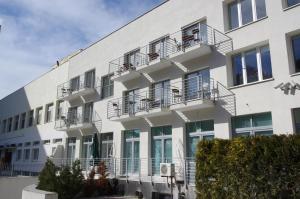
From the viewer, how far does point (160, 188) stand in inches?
604

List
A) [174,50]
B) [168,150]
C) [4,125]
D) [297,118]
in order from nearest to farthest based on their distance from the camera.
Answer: [297,118], [168,150], [174,50], [4,125]

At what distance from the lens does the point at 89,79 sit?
26172 millimetres

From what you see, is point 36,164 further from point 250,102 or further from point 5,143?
point 250,102

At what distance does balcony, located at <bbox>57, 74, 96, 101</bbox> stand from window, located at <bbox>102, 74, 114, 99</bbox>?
1035mm

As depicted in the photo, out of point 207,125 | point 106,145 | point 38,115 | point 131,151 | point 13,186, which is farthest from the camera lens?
point 38,115

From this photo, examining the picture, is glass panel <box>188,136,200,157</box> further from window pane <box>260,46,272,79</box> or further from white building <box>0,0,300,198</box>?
window pane <box>260,46,272,79</box>

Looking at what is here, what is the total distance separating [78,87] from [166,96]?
11537 mm

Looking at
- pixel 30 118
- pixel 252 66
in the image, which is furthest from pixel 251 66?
pixel 30 118

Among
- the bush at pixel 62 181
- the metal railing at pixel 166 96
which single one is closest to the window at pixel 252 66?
the metal railing at pixel 166 96

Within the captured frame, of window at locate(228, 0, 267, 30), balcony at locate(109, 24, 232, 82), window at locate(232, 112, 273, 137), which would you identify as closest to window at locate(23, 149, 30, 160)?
balcony at locate(109, 24, 232, 82)

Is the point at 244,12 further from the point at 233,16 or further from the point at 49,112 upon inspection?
the point at 49,112

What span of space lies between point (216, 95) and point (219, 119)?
47.1 inches

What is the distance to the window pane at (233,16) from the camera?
15587mm

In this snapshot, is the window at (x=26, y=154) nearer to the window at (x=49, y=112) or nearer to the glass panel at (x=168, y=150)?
the window at (x=49, y=112)
